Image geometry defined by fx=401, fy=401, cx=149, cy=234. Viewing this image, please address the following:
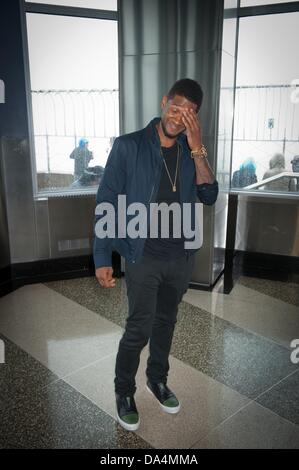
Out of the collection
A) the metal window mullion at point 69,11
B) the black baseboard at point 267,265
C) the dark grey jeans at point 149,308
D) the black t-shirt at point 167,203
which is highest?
the metal window mullion at point 69,11

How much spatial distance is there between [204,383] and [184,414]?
29cm

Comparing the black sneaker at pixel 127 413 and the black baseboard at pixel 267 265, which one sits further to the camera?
the black baseboard at pixel 267 265

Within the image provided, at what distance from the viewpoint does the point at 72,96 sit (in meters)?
3.76

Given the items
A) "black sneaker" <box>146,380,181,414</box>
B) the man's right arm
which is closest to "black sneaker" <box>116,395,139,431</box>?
"black sneaker" <box>146,380,181,414</box>

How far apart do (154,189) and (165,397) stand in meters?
1.07

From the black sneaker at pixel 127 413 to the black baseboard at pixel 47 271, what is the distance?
6.27 ft

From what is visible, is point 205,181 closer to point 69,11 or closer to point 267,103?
point 267,103

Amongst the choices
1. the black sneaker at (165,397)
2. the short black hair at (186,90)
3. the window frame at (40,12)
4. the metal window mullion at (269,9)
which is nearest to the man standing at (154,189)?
the short black hair at (186,90)

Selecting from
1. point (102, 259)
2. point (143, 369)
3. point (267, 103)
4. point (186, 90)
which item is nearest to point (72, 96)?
point (267, 103)

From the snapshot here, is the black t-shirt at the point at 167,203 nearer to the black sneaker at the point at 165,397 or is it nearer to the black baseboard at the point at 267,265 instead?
the black sneaker at the point at 165,397

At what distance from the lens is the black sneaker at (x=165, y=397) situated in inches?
79.7

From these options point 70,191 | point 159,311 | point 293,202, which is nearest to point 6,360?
point 159,311

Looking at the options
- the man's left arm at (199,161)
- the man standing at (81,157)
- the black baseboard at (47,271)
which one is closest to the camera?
the man's left arm at (199,161)

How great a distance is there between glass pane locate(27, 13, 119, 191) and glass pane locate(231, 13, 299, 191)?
1248mm
